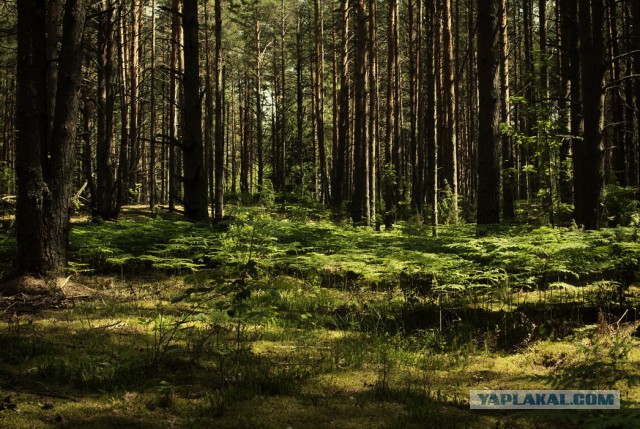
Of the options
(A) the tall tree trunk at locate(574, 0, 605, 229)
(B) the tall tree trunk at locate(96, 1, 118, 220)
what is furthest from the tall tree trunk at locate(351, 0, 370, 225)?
(A) the tall tree trunk at locate(574, 0, 605, 229)

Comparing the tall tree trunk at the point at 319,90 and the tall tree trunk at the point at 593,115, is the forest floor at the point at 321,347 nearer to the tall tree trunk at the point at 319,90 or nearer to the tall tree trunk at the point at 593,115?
the tall tree trunk at the point at 593,115

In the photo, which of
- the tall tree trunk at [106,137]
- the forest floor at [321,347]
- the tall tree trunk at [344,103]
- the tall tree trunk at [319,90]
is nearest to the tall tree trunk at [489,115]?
the forest floor at [321,347]

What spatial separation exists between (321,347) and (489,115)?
6376 mm

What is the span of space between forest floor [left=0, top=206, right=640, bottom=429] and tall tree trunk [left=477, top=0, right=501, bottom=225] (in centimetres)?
185

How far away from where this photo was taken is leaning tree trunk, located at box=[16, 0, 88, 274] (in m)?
6.33

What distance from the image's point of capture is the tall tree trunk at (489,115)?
9.20 meters

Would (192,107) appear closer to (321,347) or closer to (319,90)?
(321,347)

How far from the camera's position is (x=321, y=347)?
515 centimetres

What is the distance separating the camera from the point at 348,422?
329 cm

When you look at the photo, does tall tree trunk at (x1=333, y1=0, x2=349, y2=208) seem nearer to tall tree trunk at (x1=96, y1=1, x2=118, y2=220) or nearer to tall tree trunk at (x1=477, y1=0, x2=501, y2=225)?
tall tree trunk at (x1=96, y1=1, x2=118, y2=220)

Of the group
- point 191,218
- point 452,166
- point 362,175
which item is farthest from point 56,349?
point 452,166

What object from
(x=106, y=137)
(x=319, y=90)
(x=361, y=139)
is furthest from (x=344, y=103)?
(x=106, y=137)

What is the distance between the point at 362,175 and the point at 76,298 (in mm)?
13809

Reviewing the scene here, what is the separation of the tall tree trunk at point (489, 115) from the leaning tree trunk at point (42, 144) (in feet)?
23.3
